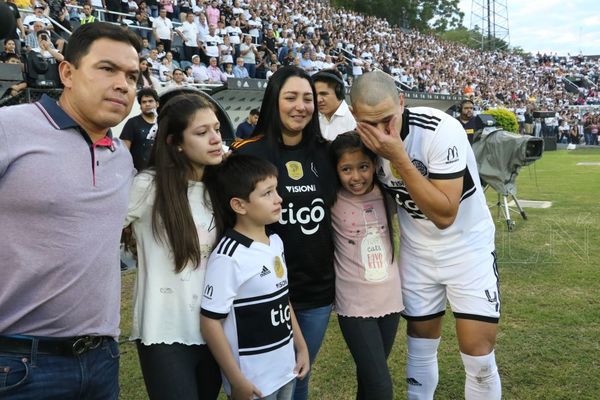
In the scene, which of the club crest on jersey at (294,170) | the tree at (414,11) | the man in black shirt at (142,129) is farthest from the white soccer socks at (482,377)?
the tree at (414,11)

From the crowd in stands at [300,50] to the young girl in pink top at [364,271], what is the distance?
20.2ft

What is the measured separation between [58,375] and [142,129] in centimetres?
433

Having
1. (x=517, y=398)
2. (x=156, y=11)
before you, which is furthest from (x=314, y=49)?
(x=517, y=398)

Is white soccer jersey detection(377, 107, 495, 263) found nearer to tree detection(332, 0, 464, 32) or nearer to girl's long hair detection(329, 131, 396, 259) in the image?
girl's long hair detection(329, 131, 396, 259)

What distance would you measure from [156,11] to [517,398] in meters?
14.8

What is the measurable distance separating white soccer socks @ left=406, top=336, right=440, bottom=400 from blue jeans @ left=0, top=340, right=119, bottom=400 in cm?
165

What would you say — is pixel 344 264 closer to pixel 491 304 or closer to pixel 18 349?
pixel 491 304

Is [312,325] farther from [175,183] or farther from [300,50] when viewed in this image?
[300,50]

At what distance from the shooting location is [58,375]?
159 centimetres

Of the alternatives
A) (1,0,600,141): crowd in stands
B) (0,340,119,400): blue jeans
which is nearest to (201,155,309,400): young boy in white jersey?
(0,340,119,400): blue jeans

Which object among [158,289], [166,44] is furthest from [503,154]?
[166,44]

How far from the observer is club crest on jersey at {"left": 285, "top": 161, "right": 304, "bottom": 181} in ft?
7.93

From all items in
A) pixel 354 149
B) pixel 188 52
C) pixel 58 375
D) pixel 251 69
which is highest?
pixel 188 52

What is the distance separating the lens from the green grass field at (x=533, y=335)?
3.35m
